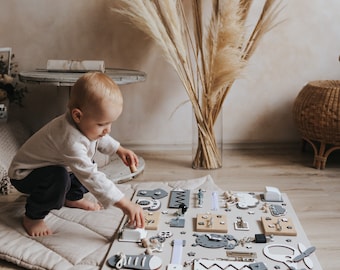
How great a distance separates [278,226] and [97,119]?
65cm

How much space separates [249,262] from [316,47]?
1566 millimetres

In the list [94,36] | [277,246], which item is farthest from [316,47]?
[277,246]

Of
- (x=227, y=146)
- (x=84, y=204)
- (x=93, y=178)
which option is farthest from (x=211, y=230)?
(x=227, y=146)

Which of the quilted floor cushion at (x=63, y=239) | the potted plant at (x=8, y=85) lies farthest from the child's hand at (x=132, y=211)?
the potted plant at (x=8, y=85)

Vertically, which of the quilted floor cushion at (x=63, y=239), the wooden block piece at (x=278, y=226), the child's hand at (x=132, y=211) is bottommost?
the quilted floor cushion at (x=63, y=239)

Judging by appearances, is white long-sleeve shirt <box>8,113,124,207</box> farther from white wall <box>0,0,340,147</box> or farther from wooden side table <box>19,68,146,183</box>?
white wall <box>0,0,340,147</box>

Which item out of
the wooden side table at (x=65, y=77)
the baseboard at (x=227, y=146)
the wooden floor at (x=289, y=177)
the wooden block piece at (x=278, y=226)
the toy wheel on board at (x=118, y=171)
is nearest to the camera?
the wooden block piece at (x=278, y=226)

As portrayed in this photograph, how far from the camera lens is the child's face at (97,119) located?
144cm

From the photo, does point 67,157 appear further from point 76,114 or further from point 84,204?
point 84,204

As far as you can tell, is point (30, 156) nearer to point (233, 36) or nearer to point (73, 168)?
point (73, 168)

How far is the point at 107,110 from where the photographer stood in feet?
4.73

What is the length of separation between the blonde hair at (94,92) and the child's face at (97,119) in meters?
0.02

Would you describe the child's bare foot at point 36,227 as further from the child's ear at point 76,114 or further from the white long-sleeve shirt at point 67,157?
the child's ear at point 76,114

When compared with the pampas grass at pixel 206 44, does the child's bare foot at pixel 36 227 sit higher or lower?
lower
